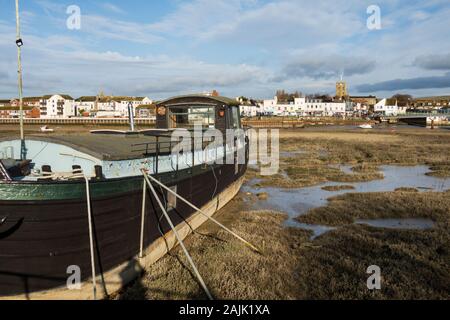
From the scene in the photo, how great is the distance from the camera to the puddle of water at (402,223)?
13.4 meters

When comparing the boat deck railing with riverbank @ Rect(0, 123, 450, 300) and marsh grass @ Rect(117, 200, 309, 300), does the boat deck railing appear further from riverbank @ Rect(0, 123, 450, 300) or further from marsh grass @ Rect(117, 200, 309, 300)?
riverbank @ Rect(0, 123, 450, 300)

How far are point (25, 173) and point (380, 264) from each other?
31.0 feet

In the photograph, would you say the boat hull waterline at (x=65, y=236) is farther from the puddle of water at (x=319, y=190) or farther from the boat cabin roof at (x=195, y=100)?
the boat cabin roof at (x=195, y=100)

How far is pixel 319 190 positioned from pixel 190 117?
28.4 ft

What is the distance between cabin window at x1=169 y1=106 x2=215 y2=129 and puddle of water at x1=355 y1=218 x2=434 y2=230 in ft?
27.5

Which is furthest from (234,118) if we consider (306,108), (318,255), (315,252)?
(306,108)

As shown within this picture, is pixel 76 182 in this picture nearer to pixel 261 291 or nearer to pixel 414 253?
pixel 261 291

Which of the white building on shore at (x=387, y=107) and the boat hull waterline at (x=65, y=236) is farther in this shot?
the white building on shore at (x=387, y=107)

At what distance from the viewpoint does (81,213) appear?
7.46m

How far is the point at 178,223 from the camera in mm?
11461

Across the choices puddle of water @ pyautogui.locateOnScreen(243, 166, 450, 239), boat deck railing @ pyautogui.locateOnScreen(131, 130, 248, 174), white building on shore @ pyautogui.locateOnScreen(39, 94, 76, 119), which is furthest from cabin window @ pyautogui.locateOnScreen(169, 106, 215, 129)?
white building on shore @ pyautogui.locateOnScreen(39, 94, 76, 119)

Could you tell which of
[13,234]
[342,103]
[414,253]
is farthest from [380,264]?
[342,103]

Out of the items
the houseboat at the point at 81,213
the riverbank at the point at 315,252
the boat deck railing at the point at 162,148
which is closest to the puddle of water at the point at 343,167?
the riverbank at the point at 315,252

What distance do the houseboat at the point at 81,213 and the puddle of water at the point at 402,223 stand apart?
732cm
